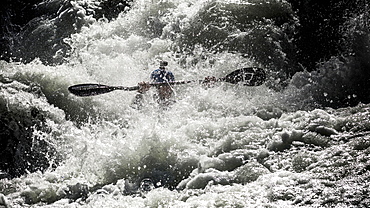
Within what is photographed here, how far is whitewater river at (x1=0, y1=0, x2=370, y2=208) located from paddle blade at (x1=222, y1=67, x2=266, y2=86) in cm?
26

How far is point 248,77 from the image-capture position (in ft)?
22.0

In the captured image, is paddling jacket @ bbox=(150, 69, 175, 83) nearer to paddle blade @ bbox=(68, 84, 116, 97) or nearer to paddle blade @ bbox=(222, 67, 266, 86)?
paddle blade @ bbox=(68, 84, 116, 97)

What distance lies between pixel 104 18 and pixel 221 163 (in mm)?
5878

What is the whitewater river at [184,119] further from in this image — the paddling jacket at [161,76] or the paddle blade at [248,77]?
the paddling jacket at [161,76]

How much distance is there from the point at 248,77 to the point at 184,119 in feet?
4.15

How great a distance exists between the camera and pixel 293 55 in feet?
25.5

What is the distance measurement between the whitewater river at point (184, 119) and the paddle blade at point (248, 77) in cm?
26

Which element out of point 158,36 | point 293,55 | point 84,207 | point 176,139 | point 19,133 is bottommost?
point 84,207

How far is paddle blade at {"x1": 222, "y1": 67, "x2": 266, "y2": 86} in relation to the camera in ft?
21.9

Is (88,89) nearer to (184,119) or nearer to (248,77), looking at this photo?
(184,119)

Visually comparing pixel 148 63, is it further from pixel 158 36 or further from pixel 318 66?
pixel 318 66

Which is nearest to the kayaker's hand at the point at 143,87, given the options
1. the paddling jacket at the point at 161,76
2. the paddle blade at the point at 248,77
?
the paddling jacket at the point at 161,76

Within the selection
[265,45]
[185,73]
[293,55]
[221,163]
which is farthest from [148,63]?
[221,163]

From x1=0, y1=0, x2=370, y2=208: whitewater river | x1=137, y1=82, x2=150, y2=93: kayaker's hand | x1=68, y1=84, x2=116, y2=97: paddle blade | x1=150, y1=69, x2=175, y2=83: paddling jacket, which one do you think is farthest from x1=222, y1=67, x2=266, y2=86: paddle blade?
x1=68, y1=84, x2=116, y2=97: paddle blade
